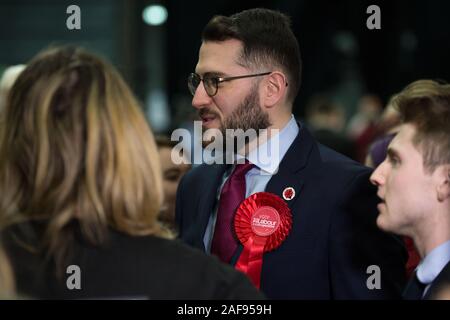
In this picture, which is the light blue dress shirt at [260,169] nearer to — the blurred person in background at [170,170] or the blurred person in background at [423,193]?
the blurred person in background at [423,193]

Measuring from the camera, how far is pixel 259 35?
295 cm

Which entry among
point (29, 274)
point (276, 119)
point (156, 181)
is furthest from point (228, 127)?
point (29, 274)

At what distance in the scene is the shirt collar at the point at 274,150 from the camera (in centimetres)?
278

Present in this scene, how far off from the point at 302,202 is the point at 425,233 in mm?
546

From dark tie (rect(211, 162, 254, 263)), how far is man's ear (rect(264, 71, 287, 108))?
274mm

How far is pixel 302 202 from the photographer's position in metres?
2.65

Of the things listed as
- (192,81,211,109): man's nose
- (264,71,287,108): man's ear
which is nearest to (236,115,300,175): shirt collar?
(264,71,287,108): man's ear

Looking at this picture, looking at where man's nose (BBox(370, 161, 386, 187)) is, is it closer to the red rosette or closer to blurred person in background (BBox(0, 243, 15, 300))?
the red rosette

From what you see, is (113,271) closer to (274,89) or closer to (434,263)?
(434,263)

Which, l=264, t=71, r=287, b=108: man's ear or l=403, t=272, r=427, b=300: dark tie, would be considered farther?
l=264, t=71, r=287, b=108: man's ear

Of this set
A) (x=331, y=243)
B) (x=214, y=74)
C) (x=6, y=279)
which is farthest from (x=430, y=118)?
(x=6, y=279)

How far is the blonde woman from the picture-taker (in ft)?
5.49

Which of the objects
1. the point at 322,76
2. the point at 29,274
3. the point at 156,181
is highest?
the point at 156,181
